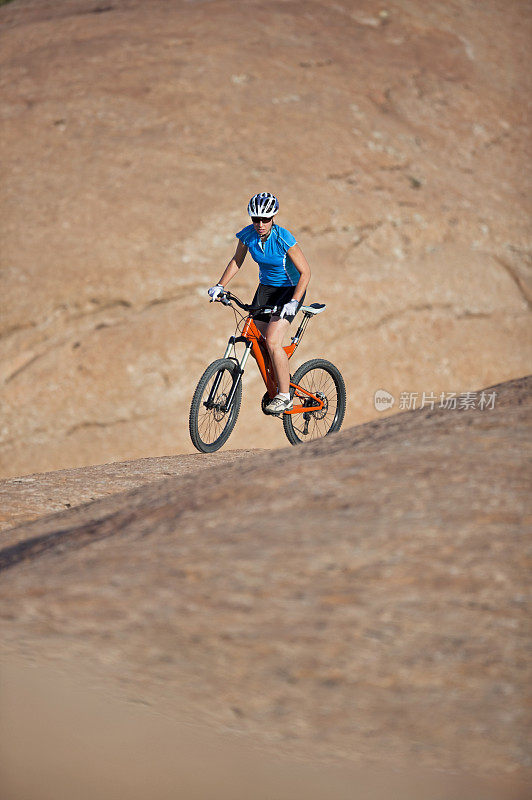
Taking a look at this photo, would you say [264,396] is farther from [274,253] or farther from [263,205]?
[263,205]

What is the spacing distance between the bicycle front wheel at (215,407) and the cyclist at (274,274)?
415 millimetres

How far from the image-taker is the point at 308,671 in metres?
3.58

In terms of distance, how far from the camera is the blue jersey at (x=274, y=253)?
7.45 meters

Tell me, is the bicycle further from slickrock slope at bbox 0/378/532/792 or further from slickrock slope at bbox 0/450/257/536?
slickrock slope at bbox 0/378/532/792

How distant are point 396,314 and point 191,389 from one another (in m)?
3.64

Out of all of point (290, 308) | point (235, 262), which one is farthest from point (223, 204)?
point (290, 308)

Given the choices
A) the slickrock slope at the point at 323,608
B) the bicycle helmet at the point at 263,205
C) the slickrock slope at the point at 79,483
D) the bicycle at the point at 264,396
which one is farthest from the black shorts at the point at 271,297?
the slickrock slope at the point at 323,608

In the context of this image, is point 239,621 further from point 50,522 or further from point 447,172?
point 447,172

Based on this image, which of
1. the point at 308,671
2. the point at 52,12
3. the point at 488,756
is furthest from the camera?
the point at 52,12

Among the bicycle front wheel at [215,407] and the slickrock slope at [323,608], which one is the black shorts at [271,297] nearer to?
the bicycle front wheel at [215,407]

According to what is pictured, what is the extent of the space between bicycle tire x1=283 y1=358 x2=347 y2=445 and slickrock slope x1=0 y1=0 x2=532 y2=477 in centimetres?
282

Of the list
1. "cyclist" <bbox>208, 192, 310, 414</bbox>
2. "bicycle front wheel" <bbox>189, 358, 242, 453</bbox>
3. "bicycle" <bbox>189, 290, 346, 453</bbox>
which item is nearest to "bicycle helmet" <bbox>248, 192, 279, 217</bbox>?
"cyclist" <bbox>208, 192, 310, 414</bbox>

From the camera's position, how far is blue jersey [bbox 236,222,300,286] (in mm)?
7445

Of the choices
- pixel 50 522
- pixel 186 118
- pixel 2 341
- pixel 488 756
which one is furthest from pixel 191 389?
pixel 488 756
